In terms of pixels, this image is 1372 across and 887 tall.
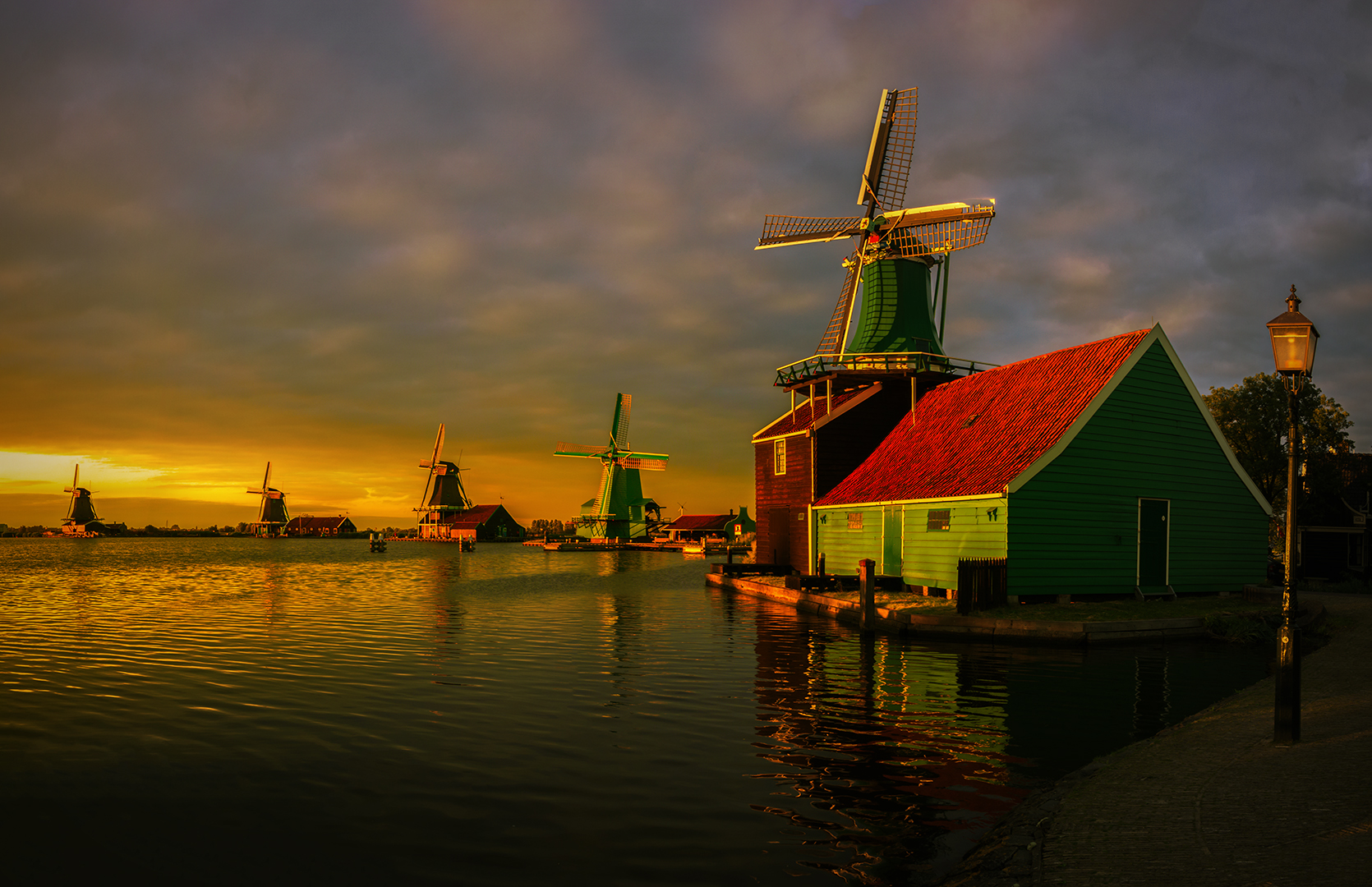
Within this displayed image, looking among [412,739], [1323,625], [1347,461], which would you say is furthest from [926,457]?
[1347,461]

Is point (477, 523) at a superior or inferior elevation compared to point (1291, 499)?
inferior

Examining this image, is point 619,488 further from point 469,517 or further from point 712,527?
point 469,517

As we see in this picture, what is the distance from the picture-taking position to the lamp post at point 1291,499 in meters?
8.64

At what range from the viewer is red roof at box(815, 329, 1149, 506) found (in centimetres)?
2369

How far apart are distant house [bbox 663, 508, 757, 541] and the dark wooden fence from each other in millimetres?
96890

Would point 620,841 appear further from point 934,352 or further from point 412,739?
point 934,352

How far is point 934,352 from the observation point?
40.8 metres

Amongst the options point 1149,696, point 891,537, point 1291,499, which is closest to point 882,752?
point 1291,499

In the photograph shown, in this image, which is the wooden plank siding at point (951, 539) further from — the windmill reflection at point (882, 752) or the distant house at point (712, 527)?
the distant house at point (712, 527)

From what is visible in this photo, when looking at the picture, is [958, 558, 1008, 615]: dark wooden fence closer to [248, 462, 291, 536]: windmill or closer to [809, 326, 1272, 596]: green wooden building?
[809, 326, 1272, 596]: green wooden building

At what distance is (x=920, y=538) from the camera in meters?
26.5

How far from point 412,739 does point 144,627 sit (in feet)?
59.1

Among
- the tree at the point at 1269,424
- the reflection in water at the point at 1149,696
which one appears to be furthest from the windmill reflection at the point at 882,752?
the tree at the point at 1269,424

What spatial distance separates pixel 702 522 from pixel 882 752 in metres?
119
